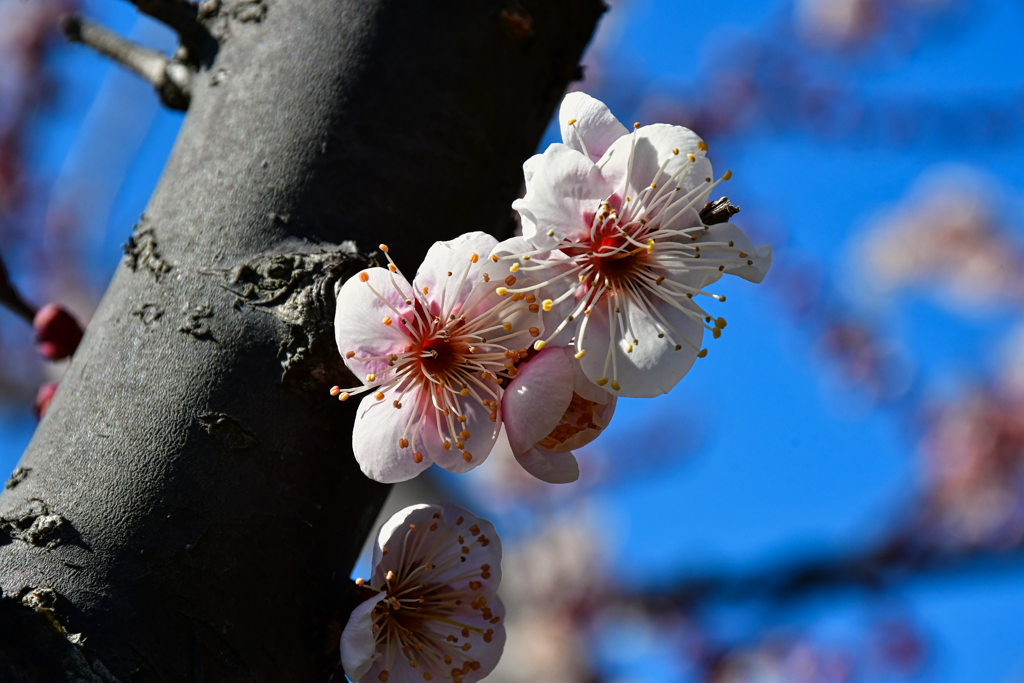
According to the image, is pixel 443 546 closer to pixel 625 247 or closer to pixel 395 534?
pixel 395 534

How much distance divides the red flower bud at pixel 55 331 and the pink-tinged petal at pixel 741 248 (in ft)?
4.00

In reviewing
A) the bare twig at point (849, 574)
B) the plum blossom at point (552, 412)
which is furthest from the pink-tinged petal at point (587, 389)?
the bare twig at point (849, 574)

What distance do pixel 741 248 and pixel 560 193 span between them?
9.7 inches

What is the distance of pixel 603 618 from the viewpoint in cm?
646

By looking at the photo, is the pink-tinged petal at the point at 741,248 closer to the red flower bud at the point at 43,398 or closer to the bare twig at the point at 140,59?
the bare twig at the point at 140,59

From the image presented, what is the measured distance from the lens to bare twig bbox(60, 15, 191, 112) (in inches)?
54.2

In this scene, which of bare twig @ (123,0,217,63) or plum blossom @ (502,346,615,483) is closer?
plum blossom @ (502,346,615,483)

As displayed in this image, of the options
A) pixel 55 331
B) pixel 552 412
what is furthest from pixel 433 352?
pixel 55 331

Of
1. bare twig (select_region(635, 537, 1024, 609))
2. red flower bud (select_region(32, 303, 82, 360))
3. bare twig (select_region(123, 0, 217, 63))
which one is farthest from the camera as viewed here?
bare twig (select_region(635, 537, 1024, 609))

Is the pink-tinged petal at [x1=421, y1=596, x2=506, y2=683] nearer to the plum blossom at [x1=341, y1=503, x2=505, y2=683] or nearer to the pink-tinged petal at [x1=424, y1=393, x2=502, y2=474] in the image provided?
the plum blossom at [x1=341, y1=503, x2=505, y2=683]

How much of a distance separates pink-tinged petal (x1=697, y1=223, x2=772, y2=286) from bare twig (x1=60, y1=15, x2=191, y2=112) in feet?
3.00

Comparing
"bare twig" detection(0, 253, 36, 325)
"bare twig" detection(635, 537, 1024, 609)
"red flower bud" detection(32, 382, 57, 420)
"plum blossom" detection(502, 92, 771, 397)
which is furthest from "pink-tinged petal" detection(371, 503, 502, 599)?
"bare twig" detection(635, 537, 1024, 609)

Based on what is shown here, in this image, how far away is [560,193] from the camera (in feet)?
3.35

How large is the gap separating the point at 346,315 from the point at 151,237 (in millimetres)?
349
